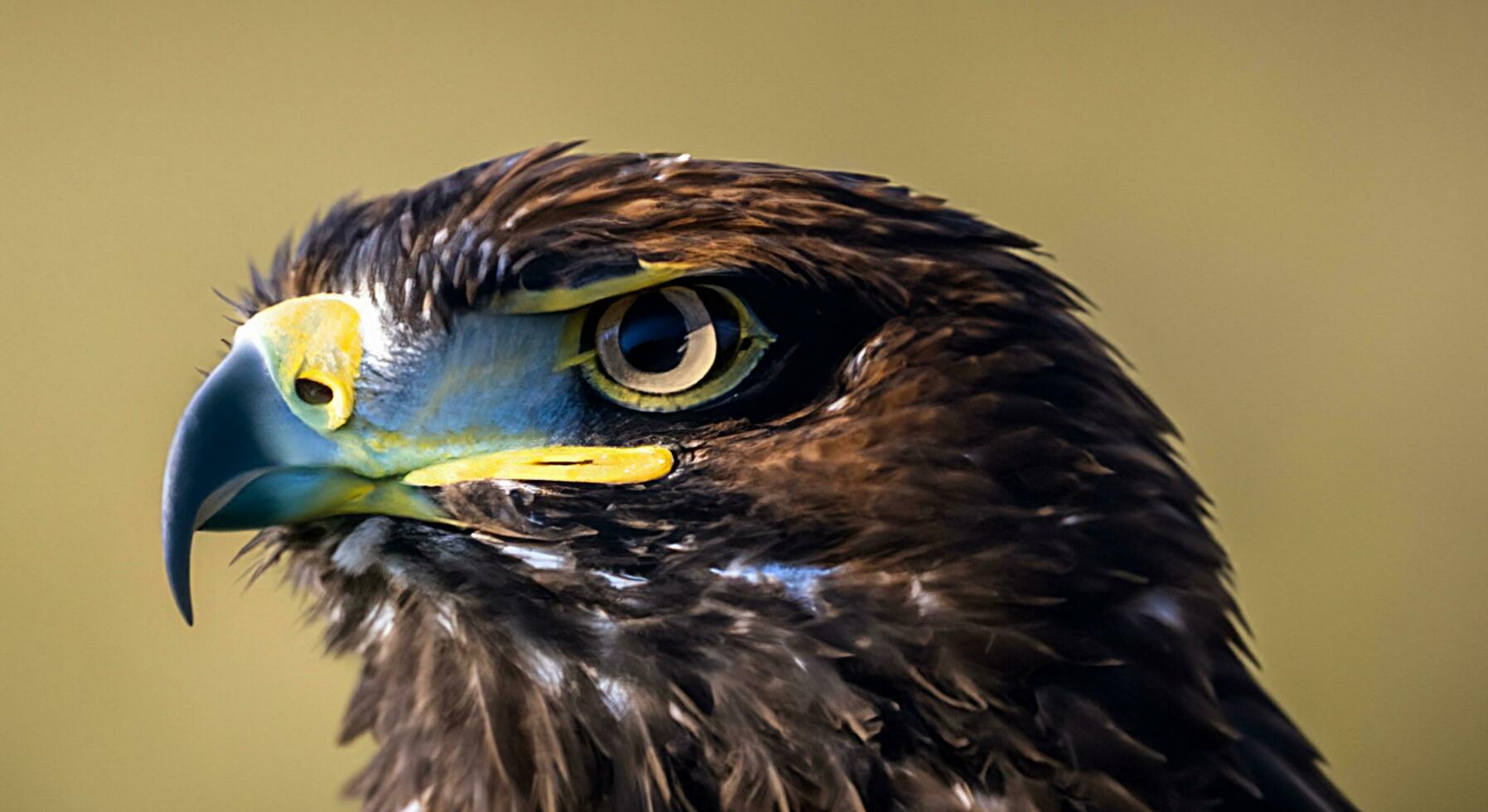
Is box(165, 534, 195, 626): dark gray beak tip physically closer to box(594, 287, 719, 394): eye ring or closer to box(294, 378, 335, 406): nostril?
box(294, 378, 335, 406): nostril

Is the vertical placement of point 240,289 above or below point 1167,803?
above

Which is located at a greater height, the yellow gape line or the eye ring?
the eye ring

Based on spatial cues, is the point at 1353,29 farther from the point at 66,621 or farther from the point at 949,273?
the point at 66,621

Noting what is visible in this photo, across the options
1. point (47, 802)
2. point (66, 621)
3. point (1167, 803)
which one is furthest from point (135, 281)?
point (1167, 803)

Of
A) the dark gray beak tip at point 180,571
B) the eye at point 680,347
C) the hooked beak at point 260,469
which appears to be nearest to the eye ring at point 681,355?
the eye at point 680,347

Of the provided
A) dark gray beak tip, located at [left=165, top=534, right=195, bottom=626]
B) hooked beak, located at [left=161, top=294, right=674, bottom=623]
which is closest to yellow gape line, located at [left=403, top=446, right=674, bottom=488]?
hooked beak, located at [left=161, top=294, right=674, bottom=623]

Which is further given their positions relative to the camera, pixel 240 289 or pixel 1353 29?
pixel 1353 29
